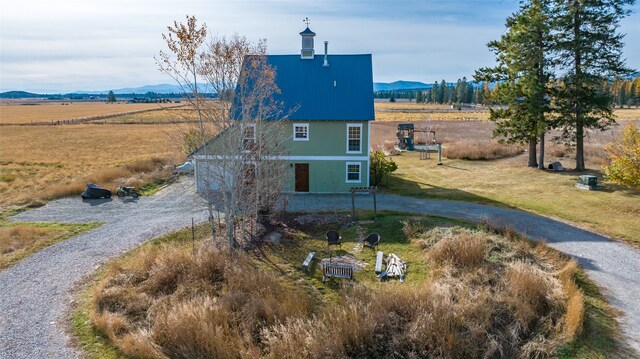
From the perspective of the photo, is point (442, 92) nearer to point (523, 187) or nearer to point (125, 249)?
point (523, 187)

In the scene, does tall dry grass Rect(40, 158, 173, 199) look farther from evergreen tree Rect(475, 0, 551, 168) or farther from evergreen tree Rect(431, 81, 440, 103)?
evergreen tree Rect(431, 81, 440, 103)

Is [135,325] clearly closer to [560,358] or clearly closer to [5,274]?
[5,274]

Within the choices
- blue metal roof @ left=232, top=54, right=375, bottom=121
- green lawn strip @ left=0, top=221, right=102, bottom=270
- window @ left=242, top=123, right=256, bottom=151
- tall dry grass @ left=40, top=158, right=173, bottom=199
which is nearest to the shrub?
blue metal roof @ left=232, top=54, right=375, bottom=121

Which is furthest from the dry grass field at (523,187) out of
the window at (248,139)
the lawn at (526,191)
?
the window at (248,139)

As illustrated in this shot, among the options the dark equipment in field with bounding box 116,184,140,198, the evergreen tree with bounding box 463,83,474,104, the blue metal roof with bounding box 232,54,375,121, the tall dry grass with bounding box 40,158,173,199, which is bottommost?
the dark equipment in field with bounding box 116,184,140,198

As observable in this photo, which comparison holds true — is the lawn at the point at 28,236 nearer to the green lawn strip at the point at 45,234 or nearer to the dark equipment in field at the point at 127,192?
the green lawn strip at the point at 45,234

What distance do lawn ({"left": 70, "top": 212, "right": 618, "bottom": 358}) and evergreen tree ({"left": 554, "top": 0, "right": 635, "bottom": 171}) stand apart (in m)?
17.4

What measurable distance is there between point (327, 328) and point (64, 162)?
43.1 metres

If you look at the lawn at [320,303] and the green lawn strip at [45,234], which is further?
the green lawn strip at [45,234]

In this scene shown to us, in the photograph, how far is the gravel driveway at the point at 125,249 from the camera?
11867 millimetres

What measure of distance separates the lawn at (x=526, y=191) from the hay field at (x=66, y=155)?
1697 cm

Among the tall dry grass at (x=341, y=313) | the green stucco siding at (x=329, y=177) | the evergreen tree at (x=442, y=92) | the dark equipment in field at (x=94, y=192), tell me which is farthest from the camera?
the evergreen tree at (x=442, y=92)

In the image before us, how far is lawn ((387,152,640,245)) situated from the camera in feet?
66.8

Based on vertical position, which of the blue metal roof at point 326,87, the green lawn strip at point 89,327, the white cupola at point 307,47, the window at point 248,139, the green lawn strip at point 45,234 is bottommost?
the green lawn strip at point 89,327
